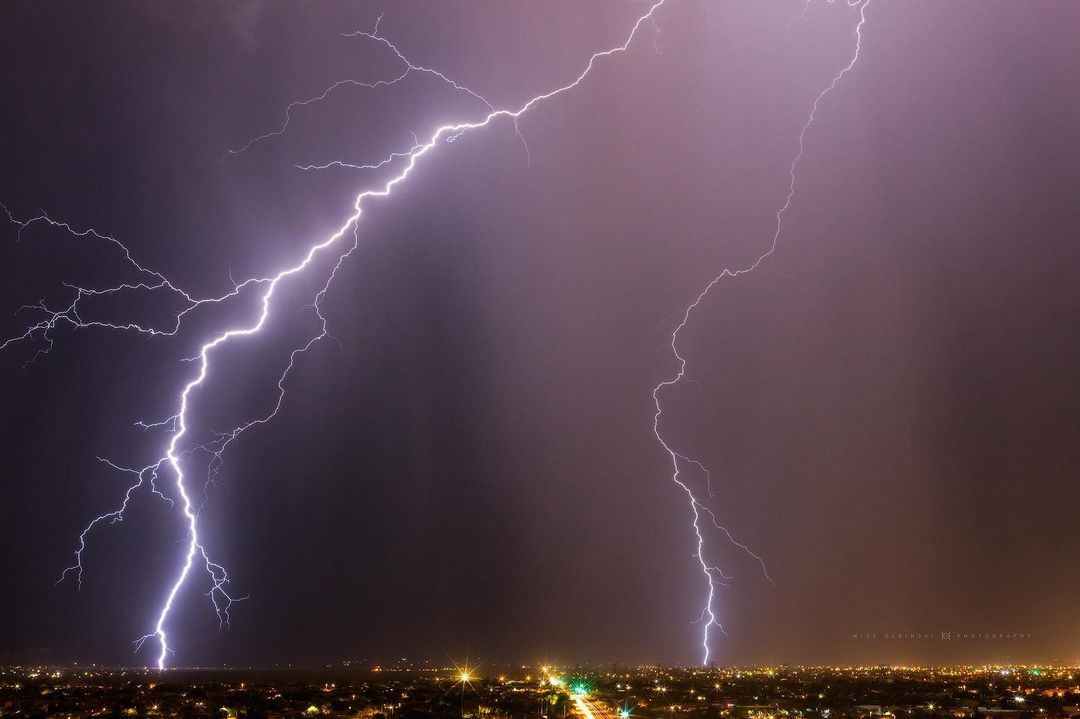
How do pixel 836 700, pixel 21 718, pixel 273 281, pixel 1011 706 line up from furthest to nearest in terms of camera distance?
pixel 836 700 < pixel 1011 706 < pixel 273 281 < pixel 21 718

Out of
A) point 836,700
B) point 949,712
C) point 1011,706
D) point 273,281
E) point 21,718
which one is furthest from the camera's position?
point 836,700

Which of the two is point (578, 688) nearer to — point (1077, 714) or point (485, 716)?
point (485, 716)

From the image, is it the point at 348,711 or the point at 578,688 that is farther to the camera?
the point at 578,688

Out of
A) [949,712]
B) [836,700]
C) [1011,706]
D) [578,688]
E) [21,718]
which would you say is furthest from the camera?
[578,688]

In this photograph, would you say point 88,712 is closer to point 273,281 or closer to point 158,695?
point 158,695

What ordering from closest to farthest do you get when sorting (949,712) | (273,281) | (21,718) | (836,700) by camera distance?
(21,718), (273,281), (949,712), (836,700)

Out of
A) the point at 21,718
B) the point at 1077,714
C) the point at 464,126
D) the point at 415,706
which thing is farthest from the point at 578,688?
the point at 464,126

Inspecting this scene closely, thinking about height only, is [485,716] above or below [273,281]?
below

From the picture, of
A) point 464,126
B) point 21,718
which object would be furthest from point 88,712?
point 464,126

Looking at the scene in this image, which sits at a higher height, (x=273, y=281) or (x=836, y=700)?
(x=273, y=281)

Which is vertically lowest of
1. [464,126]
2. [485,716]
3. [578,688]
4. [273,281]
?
[578,688]
